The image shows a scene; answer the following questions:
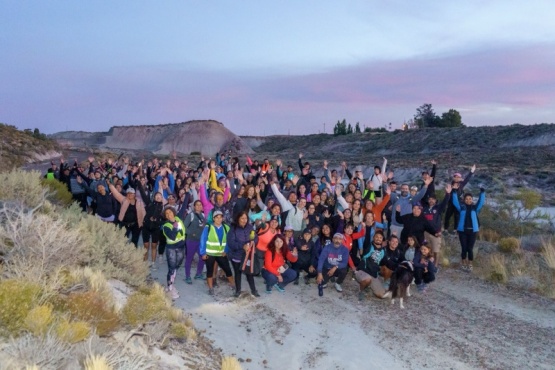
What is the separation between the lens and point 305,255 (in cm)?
950

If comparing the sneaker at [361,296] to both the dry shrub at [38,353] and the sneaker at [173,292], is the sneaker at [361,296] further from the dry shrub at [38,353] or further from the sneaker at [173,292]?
the dry shrub at [38,353]

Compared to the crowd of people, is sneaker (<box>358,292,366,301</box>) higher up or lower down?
lower down

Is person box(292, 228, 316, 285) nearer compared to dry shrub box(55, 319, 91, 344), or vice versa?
dry shrub box(55, 319, 91, 344)

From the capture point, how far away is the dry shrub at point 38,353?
3.90 metres

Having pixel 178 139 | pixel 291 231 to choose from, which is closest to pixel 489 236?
pixel 291 231

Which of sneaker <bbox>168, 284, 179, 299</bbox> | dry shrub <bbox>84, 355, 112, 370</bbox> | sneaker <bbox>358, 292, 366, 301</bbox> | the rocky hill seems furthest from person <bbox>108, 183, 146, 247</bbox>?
the rocky hill

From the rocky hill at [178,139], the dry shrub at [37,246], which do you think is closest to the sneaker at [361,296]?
the dry shrub at [37,246]

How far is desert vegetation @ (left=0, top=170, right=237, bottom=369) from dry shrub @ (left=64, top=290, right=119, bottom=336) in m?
0.01

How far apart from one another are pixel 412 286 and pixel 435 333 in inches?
84.5

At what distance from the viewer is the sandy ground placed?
6672 millimetres

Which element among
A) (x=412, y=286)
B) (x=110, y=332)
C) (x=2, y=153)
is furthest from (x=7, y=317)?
(x=2, y=153)

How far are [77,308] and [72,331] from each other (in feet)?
2.49

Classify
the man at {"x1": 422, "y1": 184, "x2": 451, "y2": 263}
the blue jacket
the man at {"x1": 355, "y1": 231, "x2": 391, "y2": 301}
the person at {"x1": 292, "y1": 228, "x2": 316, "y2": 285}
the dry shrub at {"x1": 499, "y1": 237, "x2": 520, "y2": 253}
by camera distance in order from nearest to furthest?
the man at {"x1": 355, "y1": 231, "x2": 391, "y2": 301}
the person at {"x1": 292, "y1": 228, "x2": 316, "y2": 285}
the man at {"x1": 422, "y1": 184, "x2": 451, "y2": 263}
the blue jacket
the dry shrub at {"x1": 499, "y1": 237, "x2": 520, "y2": 253}

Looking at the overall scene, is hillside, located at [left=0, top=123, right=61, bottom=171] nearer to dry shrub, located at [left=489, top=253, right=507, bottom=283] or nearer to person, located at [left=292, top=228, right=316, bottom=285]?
person, located at [left=292, top=228, right=316, bottom=285]
